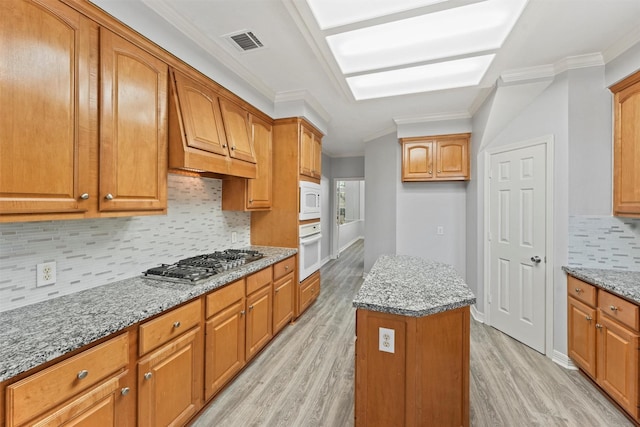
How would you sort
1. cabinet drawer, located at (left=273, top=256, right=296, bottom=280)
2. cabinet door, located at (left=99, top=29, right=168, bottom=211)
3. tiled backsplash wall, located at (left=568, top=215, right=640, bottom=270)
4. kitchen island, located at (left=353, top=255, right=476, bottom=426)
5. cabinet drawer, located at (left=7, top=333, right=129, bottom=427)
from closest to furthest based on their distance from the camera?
cabinet drawer, located at (left=7, top=333, right=129, bottom=427), kitchen island, located at (left=353, top=255, right=476, bottom=426), cabinet door, located at (left=99, top=29, right=168, bottom=211), tiled backsplash wall, located at (left=568, top=215, right=640, bottom=270), cabinet drawer, located at (left=273, top=256, right=296, bottom=280)

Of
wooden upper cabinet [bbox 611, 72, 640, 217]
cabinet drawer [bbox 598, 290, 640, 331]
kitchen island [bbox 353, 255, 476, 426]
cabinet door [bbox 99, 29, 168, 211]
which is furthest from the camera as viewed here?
wooden upper cabinet [bbox 611, 72, 640, 217]

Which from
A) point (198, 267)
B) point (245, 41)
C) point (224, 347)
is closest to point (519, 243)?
point (224, 347)

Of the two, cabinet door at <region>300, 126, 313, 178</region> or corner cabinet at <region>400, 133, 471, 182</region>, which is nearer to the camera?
cabinet door at <region>300, 126, 313, 178</region>

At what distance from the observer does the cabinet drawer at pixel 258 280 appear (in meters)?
2.29

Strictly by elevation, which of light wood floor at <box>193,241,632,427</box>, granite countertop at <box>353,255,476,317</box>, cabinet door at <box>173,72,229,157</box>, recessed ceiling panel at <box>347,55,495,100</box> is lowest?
light wood floor at <box>193,241,632,427</box>

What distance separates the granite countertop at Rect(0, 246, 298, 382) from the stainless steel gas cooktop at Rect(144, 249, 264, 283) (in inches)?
1.8

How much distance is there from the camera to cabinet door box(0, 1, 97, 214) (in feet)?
3.54

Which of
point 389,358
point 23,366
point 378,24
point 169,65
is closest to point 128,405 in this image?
point 23,366

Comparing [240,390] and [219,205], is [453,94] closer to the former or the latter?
[219,205]

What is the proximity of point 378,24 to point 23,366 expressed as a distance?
2506mm

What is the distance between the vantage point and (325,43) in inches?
82.0

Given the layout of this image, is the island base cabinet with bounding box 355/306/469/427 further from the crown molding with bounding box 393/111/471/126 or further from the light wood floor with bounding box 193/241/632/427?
the crown molding with bounding box 393/111/471/126

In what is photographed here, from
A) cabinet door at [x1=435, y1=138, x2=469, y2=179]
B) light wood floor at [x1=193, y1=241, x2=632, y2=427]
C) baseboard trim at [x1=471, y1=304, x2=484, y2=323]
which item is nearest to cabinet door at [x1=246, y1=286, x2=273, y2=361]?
light wood floor at [x1=193, y1=241, x2=632, y2=427]

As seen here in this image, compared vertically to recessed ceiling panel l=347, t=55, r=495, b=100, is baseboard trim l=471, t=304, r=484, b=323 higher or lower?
lower
